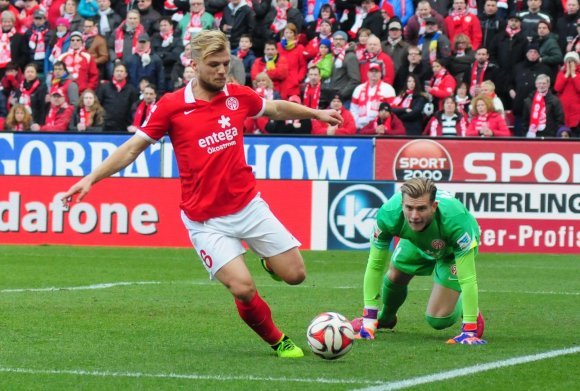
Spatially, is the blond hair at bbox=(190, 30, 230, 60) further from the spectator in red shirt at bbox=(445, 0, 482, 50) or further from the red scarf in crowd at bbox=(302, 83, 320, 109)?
the spectator in red shirt at bbox=(445, 0, 482, 50)

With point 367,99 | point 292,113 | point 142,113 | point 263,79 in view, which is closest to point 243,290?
point 292,113

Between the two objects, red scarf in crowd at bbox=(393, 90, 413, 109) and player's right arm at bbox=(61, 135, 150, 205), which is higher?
player's right arm at bbox=(61, 135, 150, 205)

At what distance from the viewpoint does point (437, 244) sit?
9.65m

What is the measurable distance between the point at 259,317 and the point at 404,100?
13704mm

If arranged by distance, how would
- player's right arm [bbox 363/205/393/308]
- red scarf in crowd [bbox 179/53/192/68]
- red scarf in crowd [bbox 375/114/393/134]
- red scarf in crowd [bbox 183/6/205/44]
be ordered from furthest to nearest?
red scarf in crowd [bbox 183/6/205/44] → red scarf in crowd [bbox 179/53/192/68] → red scarf in crowd [bbox 375/114/393/134] → player's right arm [bbox 363/205/393/308]

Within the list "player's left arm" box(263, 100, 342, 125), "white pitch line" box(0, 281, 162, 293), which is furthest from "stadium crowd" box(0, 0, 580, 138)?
"player's left arm" box(263, 100, 342, 125)

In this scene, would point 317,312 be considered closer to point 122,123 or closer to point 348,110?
point 348,110

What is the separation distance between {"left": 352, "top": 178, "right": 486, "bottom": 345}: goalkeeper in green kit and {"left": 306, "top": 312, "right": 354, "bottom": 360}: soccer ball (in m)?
1.02

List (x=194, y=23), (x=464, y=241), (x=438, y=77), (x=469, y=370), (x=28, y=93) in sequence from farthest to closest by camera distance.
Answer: (x=194, y=23) → (x=28, y=93) → (x=438, y=77) → (x=464, y=241) → (x=469, y=370)

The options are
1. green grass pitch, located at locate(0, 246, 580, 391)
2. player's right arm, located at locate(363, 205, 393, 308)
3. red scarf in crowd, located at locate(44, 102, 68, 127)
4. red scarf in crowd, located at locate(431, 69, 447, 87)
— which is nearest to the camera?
green grass pitch, located at locate(0, 246, 580, 391)

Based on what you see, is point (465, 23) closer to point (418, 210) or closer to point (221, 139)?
point (418, 210)

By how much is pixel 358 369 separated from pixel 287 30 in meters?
15.8

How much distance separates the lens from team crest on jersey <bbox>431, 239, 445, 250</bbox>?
962 centimetres

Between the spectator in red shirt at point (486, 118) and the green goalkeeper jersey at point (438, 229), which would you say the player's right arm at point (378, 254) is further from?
the spectator in red shirt at point (486, 118)
